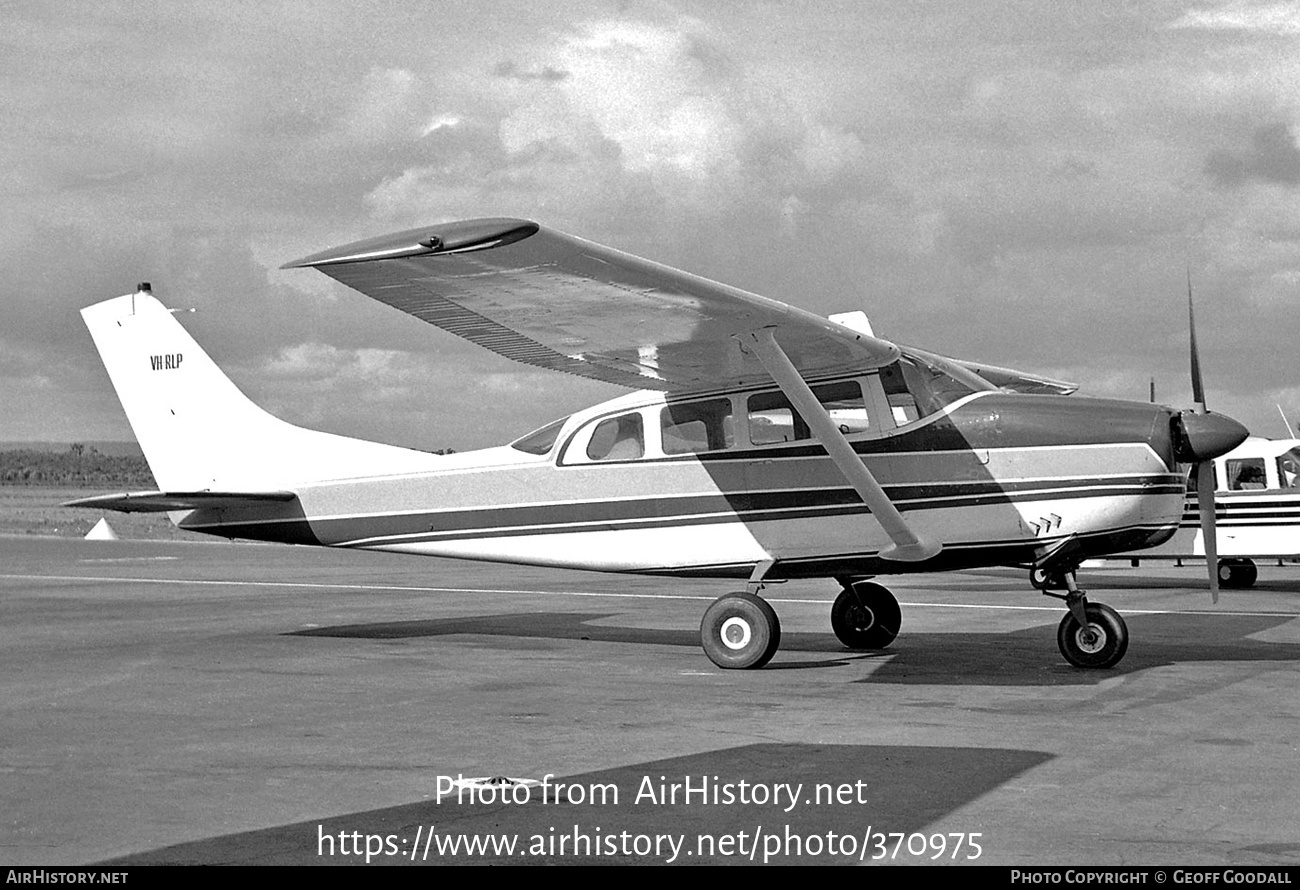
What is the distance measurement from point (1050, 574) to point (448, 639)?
5628 mm

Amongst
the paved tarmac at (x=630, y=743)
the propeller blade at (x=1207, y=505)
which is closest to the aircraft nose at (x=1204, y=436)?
the propeller blade at (x=1207, y=505)

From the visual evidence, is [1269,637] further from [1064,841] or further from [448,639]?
[1064,841]

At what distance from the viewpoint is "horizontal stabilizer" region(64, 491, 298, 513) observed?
473 inches

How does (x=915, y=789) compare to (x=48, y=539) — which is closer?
(x=915, y=789)

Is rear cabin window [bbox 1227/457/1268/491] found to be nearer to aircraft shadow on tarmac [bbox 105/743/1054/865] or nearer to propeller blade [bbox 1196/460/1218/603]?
propeller blade [bbox 1196/460/1218/603]

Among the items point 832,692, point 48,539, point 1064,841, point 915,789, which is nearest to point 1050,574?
point 832,692

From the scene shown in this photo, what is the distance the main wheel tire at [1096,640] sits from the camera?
10180 millimetres

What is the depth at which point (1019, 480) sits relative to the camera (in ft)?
33.1

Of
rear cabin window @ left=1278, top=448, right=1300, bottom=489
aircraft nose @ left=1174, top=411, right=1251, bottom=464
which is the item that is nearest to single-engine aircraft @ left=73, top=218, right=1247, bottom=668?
aircraft nose @ left=1174, top=411, right=1251, bottom=464

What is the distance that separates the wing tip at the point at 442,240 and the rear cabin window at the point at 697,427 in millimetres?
3858

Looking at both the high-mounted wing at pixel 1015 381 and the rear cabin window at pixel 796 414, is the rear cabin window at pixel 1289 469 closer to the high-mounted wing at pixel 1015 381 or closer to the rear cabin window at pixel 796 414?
the high-mounted wing at pixel 1015 381

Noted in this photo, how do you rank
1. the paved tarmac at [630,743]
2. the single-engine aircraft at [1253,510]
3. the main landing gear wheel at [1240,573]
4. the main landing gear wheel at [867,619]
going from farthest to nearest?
the main landing gear wheel at [1240,573]
the single-engine aircraft at [1253,510]
the main landing gear wheel at [867,619]
the paved tarmac at [630,743]

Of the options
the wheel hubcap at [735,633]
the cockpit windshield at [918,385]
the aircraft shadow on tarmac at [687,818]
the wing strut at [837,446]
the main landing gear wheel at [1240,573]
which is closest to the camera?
the aircraft shadow on tarmac at [687,818]

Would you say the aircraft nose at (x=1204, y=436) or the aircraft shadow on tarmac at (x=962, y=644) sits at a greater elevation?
the aircraft nose at (x=1204, y=436)
